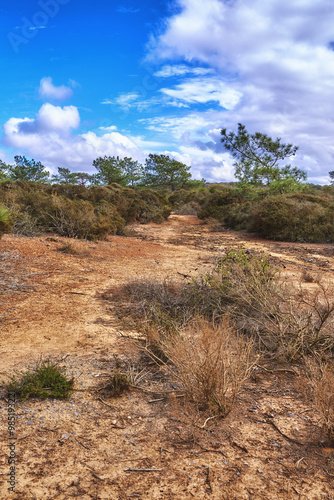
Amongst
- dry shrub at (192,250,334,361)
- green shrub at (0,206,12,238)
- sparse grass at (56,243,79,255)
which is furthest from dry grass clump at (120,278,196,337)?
green shrub at (0,206,12,238)

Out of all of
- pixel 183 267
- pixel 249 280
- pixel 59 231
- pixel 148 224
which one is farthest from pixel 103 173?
pixel 249 280

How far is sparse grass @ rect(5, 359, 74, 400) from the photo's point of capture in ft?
9.96

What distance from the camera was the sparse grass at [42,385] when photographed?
9.96 ft

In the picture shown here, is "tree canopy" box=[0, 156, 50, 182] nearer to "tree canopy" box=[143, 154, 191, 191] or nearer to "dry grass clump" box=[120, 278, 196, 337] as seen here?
"tree canopy" box=[143, 154, 191, 191]

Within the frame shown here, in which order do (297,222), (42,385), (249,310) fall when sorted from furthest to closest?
1. (297,222)
2. (249,310)
3. (42,385)

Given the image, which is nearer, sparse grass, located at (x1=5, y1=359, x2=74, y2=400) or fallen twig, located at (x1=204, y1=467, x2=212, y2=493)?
fallen twig, located at (x1=204, y1=467, x2=212, y2=493)

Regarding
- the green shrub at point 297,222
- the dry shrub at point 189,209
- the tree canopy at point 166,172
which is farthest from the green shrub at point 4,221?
the tree canopy at point 166,172

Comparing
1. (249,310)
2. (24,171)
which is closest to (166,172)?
(24,171)

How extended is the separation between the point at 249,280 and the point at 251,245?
350 inches

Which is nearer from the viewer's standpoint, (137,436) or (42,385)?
(137,436)

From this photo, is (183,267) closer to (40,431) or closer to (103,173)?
(40,431)

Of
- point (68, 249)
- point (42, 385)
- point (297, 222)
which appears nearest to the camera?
point (42, 385)

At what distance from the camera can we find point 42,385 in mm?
3109

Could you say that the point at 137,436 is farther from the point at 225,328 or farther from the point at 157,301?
the point at 157,301
